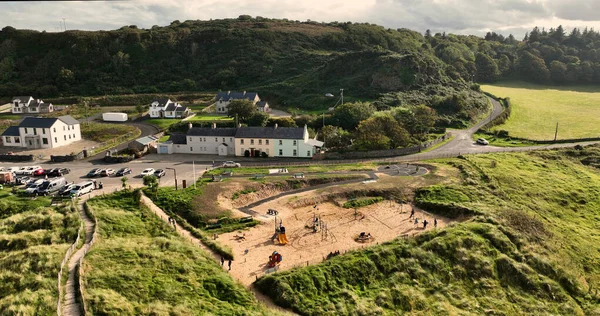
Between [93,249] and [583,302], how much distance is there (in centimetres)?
4255

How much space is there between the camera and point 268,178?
5488 centimetres

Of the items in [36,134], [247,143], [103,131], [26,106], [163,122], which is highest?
[26,106]

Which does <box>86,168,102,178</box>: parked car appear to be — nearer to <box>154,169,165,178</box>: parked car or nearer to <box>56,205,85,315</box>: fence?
<box>154,169,165,178</box>: parked car

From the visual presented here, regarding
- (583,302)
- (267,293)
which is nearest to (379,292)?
(267,293)

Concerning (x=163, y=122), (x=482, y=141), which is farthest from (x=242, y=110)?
(x=482, y=141)

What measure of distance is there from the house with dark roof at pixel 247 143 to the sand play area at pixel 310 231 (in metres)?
16.5

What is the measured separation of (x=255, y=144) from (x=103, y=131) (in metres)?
33.7

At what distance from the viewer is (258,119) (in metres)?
83.5

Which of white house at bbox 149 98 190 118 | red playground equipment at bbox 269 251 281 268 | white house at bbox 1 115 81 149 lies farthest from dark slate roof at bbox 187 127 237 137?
red playground equipment at bbox 269 251 281 268

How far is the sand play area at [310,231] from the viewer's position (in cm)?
3709

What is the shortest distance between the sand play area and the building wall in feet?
58.7

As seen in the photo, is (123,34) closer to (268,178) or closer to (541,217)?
(268,178)

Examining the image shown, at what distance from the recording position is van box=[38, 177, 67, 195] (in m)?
47.2

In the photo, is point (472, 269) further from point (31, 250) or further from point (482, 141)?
point (482, 141)
